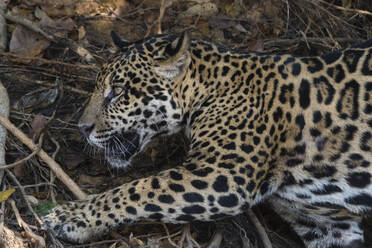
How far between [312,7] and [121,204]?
406 cm

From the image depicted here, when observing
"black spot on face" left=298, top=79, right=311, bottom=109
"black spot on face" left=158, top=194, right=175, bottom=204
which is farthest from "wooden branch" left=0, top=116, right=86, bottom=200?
"black spot on face" left=298, top=79, right=311, bottom=109

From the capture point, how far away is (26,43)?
6434mm

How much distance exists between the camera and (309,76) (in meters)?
4.77

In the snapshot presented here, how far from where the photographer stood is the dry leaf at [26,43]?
251 inches

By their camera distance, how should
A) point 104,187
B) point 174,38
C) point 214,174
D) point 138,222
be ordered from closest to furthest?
point 214,174 → point 138,222 → point 174,38 → point 104,187

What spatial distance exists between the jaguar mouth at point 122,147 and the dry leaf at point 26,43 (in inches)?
76.4

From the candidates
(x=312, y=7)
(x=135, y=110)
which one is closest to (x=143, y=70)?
(x=135, y=110)

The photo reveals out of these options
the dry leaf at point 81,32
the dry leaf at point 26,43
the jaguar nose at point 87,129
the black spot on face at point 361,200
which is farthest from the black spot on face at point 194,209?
the dry leaf at point 81,32

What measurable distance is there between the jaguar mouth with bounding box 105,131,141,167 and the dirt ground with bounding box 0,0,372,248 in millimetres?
365

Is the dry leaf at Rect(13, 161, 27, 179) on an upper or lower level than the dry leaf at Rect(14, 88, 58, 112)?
lower

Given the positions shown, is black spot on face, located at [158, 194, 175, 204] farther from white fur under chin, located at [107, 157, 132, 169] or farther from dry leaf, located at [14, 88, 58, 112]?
dry leaf, located at [14, 88, 58, 112]

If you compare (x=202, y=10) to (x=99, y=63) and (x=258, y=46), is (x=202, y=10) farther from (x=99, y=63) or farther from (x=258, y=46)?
(x=99, y=63)

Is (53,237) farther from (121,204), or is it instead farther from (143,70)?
(143,70)

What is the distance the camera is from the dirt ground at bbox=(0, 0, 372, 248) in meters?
4.96
